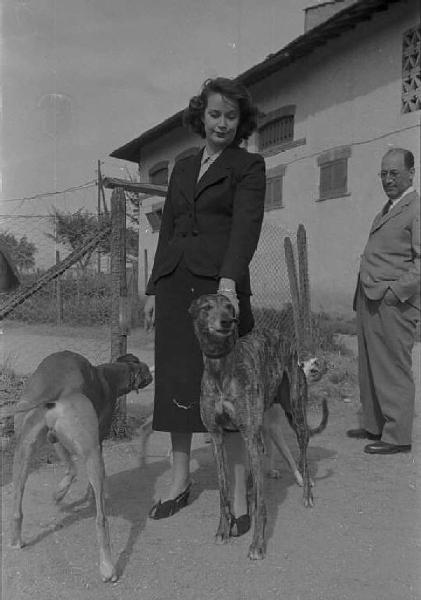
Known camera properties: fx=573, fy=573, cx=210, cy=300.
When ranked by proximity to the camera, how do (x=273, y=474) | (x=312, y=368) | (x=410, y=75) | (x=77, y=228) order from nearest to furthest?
(x=273, y=474), (x=312, y=368), (x=77, y=228), (x=410, y=75)

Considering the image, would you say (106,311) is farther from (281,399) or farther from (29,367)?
(281,399)

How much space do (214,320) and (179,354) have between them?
696 mm

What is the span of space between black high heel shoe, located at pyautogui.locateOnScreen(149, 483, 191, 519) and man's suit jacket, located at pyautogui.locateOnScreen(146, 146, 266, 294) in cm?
124

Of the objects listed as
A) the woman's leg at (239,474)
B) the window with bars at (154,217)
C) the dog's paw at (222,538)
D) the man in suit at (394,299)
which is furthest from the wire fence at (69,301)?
the window with bars at (154,217)

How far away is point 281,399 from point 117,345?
1690 mm

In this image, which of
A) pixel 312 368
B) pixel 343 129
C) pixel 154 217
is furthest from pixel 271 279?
pixel 154 217

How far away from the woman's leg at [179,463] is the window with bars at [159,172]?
11.3 metres

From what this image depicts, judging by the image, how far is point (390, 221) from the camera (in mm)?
4258

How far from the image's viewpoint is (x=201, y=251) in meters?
3.00

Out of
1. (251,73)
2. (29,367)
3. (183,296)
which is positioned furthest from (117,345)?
(251,73)

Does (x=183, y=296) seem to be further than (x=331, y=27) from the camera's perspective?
No

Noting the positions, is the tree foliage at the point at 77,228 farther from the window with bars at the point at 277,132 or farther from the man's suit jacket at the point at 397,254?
the window with bars at the point at 277,132

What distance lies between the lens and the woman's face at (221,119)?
2.97 m

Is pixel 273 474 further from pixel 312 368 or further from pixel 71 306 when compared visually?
pixel 71 306
